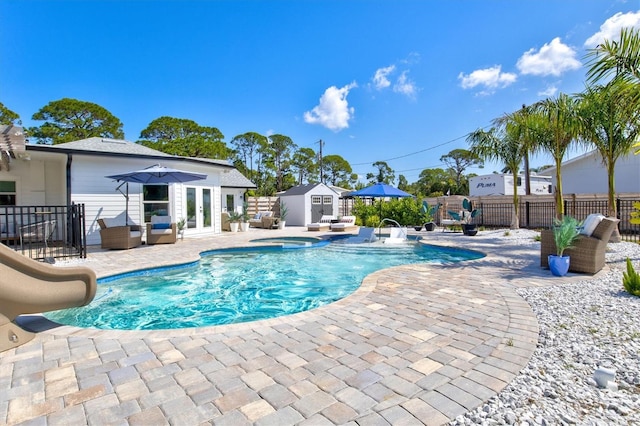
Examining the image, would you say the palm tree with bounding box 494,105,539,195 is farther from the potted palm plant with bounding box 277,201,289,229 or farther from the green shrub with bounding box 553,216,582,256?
the potted palm plant with bounding box 277,201,289,229

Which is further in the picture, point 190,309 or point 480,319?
point 190,309

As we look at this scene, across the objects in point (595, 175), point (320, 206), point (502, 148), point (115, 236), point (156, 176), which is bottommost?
point (115, 236)

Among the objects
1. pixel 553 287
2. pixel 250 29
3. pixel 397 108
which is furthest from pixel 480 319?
pixel 397 108

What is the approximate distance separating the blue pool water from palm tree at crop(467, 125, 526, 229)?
7341 millimetres

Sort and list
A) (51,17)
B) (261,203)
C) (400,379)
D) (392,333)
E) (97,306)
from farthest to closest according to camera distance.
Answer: (261,203)
(51,17)
(97,306)
(392,333)
(400,379)

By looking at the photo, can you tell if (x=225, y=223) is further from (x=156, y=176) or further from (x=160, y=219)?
(x=156, y=176)

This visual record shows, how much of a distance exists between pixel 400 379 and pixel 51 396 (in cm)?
244

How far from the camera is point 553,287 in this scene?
16.4ft

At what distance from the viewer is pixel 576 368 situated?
252cm

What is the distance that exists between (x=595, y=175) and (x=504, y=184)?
8565 millimetres

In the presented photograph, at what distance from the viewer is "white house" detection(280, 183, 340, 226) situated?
20547 mm

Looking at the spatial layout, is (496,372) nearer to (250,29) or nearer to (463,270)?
(463,270)

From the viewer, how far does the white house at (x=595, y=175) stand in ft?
57.3

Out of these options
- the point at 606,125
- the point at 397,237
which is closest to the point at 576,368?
the point at 606,125
